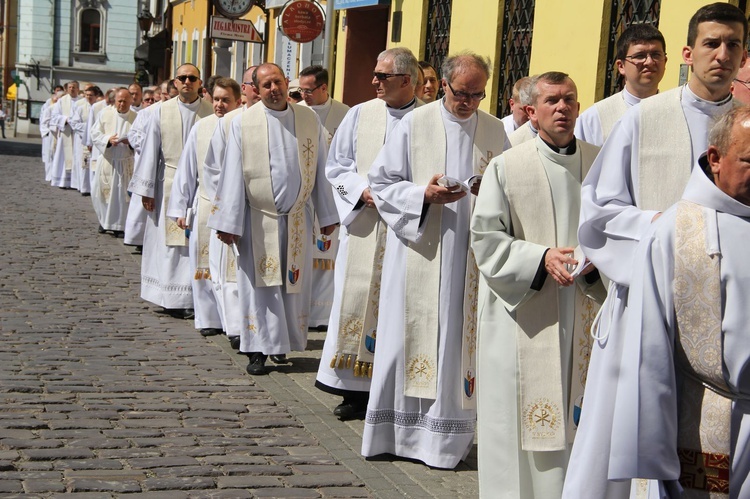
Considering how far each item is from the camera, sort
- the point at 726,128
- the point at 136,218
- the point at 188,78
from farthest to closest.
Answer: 1. the point at 136,218
2. the point at 188,78
3. the point at 726,128

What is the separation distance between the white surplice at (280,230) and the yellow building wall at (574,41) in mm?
3980

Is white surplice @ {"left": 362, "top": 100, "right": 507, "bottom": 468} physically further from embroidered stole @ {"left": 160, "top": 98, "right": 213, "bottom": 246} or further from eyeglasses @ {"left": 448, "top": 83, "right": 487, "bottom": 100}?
embroidered stole @ {"left": 160, "top": 98, "right": 213, "bottom": 246}

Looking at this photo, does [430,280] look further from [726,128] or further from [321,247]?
[321,247]

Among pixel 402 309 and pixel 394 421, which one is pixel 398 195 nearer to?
pixel 402 309

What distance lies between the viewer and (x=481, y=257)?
5.35 meters

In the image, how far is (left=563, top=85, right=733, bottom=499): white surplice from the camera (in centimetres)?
380

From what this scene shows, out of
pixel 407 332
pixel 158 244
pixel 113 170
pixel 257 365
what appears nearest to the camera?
pixel 407 332

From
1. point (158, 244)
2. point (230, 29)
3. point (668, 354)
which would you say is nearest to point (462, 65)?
point (668, 354)

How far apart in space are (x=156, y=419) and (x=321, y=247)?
3.94m

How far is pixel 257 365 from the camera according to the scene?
8492mm

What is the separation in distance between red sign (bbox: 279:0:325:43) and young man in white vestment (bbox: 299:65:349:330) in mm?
5025

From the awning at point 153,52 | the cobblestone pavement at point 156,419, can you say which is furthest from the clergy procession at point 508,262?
the awning at point 153,52

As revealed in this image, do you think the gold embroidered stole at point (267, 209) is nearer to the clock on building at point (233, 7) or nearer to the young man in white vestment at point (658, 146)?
the young man in white vestment at point (658, 146)

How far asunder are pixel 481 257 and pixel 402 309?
1282 millimetres
